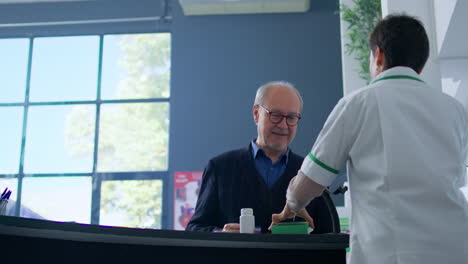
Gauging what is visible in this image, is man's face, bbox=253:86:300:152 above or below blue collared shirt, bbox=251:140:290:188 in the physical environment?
above

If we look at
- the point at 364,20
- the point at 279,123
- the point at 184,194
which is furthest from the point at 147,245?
the point at 184,194

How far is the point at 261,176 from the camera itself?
101 inches

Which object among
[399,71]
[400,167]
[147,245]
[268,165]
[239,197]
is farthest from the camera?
[268,165]

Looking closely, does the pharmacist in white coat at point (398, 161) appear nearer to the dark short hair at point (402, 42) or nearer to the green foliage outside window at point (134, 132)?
the dark short hair at point (402, 42)

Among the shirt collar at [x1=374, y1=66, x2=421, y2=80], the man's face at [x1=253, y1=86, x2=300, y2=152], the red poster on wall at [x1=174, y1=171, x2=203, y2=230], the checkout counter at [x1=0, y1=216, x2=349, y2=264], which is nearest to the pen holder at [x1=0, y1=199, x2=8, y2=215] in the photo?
the checkout counter at [x1=0, y1=216, x2=349, y2=264]

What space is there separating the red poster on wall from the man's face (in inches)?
150

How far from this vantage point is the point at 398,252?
1.41 metres

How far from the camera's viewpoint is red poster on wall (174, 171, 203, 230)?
6.42m

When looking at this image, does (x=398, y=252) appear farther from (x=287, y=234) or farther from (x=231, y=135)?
(x=231, y=135)

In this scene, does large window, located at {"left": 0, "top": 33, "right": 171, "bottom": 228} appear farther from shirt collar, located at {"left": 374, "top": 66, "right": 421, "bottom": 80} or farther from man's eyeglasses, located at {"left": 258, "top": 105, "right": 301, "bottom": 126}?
shirt collar, located at {"left": 374, "top": 66, "right": 421, "bottom": 80}

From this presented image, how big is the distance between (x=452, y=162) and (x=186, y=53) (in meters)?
5.65

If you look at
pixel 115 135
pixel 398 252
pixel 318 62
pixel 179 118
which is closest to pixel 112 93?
pixel 115 135

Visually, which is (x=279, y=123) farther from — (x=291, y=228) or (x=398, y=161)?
(x=398, y=161)

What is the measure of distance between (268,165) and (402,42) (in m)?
1.16
